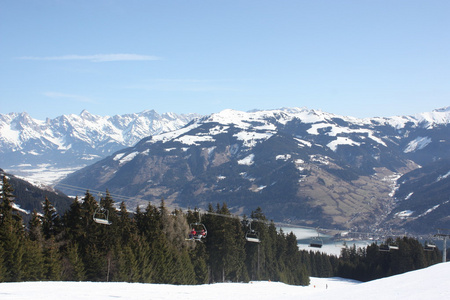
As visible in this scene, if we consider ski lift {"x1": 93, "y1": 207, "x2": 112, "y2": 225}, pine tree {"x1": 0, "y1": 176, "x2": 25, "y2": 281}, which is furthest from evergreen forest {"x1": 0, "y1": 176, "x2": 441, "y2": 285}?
ski lift {"x1": 93, "y1": 207, "x2": 112, "y2": 225}

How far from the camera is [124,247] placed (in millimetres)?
76938

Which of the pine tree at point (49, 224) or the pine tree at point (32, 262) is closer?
the pine tree at point (32, 262)

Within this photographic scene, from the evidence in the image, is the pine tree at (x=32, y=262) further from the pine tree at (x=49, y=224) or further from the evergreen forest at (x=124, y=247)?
the pine tree at (x=49, y=224)

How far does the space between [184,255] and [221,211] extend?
19006 millimetres

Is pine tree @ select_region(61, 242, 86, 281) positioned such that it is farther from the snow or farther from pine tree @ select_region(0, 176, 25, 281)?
the snow

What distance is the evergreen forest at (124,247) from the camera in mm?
66438

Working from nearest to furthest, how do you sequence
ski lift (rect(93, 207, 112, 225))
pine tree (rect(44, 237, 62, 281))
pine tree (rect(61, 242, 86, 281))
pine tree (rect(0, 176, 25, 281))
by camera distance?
ski lift (rect(93, 207, 112, 225)) < pine tree (rect(0, 176, 25, 281)) < pine tree (rect(44, 237, 62, 281)) < pine tree (rect(61, 242, 86, 281))

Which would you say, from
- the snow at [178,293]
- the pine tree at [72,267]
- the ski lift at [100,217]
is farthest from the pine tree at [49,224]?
the snow at [178,293]

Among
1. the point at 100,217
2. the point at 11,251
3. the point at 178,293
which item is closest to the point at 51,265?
the point at 11,251

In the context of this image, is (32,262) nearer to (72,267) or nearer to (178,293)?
(72,267)

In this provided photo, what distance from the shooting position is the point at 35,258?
216 feet

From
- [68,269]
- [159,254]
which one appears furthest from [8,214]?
[159,254]

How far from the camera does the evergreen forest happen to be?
66438mm

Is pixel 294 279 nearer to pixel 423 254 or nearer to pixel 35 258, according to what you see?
pixel 423 254
